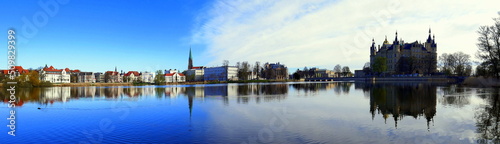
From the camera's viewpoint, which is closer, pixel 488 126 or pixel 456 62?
pixel 488 126

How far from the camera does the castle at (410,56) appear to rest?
114 metres

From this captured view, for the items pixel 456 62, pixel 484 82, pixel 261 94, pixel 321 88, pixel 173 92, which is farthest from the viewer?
pixel 456 62

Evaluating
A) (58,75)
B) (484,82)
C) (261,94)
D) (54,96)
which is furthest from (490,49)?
(58,75)

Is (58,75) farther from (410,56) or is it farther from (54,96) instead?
(410,56)

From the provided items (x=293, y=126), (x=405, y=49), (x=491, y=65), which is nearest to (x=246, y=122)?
(x=293, y=126)

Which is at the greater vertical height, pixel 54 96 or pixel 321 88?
pixel 54 96

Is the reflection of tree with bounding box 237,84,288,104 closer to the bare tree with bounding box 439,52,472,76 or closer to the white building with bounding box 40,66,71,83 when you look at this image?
the bare tree with bounding box 439,52,472,76

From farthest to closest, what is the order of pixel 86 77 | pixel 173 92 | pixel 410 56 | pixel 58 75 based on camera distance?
pixel 86 77
pixel 58 75
pixel 410 56
pixel 173 92

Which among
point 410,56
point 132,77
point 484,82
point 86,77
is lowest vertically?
point 484,82

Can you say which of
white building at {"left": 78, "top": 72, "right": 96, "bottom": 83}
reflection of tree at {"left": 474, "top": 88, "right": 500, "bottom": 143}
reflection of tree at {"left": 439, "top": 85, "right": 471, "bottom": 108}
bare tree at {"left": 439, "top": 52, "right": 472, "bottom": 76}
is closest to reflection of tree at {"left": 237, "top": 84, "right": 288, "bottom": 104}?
reflection of tree at {"left": 439, "top": 85, "right": 471, "bottom": 108}

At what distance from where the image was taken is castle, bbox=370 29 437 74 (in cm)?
11438

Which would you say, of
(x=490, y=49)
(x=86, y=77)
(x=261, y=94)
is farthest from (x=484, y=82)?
(x=86, y=77)

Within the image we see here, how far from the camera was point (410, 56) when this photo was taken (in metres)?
116

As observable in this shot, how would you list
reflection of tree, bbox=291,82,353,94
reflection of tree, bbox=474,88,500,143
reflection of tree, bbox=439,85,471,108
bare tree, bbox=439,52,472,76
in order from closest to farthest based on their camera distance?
reflection of tree, bbox=474,88,500,143, reflection of tree, bbox=439,85,471,108, reflection of tree, bbox=291,82,353,94, bare tree, bbox=439,52,472,76
